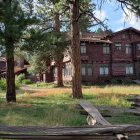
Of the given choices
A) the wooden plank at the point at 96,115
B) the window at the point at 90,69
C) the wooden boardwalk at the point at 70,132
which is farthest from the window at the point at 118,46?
the wooden boardwalk at the point at 70,132

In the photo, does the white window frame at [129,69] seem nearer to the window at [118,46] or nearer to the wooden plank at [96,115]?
the window at [118,46]

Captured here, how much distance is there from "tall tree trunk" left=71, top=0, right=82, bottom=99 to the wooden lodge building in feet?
98.8

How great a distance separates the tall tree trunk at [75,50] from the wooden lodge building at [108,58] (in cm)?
3013

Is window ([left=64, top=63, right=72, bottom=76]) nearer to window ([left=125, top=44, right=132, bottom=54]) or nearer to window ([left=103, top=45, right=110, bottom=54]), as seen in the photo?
window ([left=103, top=45, right=110, bottom=54])

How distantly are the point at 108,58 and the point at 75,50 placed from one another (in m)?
34.5

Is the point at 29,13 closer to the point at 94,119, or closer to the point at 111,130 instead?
the point at 94,119

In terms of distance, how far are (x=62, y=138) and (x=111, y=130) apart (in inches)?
38.2

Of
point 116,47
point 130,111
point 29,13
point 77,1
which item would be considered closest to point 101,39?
point 116,47

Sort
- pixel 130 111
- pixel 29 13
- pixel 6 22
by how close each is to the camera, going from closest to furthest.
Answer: pixel 130 111 → pixel 6 22 → pixel 29 13

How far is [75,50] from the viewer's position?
2864cm

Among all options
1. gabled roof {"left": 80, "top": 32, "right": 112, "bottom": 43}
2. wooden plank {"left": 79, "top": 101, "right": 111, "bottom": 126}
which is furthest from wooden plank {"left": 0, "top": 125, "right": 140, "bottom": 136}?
gabled roof {"left": 80, "top": 32, "right": 112, "bottom": 43}

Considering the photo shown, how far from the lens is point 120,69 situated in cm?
6306

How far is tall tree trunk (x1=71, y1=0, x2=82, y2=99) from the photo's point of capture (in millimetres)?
28656

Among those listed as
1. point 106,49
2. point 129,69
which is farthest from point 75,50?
point 129,69
